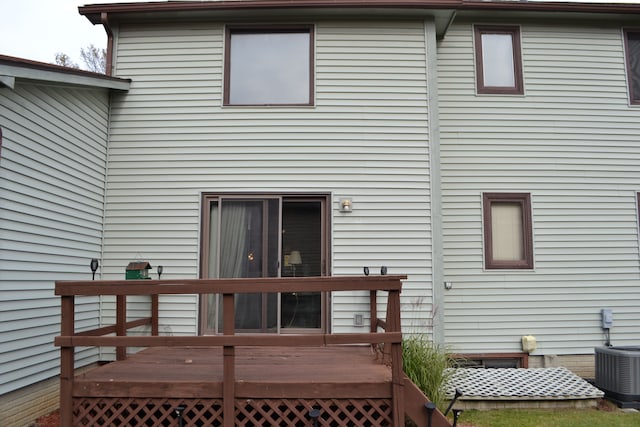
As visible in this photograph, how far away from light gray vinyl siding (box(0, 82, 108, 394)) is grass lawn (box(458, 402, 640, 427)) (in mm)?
4479


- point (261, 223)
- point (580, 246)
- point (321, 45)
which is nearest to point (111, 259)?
point (261, 223)

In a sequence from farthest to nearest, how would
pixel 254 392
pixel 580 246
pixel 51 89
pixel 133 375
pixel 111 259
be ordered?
pixel 580 246, pixel 111 259, pixel 51 89, pixel 133 375, pixel 254 392

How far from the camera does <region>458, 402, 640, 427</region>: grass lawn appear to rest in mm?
4512

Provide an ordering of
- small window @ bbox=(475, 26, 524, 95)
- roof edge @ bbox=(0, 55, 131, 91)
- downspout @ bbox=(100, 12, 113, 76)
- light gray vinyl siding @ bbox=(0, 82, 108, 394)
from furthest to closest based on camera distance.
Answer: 1. small window @ bbox=(475, 26, 524, 95)
2. downspout @ bbox=(100, 12, 113, 76)
3. light gray vinyl siding @ bbox=(0, 82, 108, 394)
4. roof edge @ bbox=(0, 55, 131, 91)

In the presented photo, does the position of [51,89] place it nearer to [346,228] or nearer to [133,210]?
[133,210]

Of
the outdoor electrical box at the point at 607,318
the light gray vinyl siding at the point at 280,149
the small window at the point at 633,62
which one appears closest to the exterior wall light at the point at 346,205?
the light gray vinyl siding at the point at 280,149

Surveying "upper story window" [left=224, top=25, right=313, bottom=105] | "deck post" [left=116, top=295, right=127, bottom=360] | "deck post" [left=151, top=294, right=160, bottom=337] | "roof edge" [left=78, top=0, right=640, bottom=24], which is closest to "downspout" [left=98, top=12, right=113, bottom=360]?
"roof edge" [left=78, top=0, right=640, bottom=24]

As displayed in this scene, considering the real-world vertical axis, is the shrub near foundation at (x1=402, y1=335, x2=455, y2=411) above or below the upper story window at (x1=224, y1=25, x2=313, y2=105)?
below

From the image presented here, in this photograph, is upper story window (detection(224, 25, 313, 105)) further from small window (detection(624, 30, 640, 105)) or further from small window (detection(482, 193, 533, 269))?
small window (detection(624, 30, 640, 105))

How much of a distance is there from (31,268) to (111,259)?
1.34 meters

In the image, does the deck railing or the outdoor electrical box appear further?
the outdoor electrical box

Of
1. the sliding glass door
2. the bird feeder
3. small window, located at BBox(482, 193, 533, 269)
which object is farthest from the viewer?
small window, located at BBox(482, 193, 533, 269)

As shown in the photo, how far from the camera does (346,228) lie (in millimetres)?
5750

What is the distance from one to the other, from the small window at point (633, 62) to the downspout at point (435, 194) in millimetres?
3286
